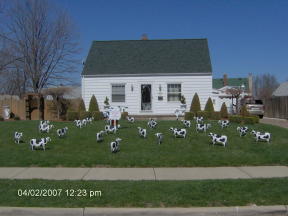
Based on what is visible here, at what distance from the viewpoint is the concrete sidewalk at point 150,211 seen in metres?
5.91

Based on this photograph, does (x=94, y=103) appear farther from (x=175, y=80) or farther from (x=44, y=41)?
(x=44, y=41)

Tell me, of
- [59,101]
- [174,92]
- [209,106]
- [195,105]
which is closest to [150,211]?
[209,106]

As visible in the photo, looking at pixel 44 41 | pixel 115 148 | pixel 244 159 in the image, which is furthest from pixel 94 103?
pixel 244 159

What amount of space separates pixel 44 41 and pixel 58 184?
21837 mm

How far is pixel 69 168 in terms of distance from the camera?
9305mm

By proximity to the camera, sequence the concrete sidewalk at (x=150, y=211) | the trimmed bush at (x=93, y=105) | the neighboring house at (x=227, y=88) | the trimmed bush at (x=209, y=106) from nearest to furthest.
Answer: the concrete sidewalk at (x=150, y=211) < the trimmed bush at (x=209, y=106) < the trimmed bush at (x=93, y=105) < the neighboring house at (x=227, y=88)

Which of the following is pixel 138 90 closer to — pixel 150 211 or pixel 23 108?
pixel 23 108

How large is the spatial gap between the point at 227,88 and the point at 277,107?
16.7ft

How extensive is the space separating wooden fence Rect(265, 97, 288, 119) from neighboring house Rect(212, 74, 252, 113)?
2507mm

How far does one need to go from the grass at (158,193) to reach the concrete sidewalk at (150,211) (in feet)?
0.60

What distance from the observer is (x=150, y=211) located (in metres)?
5.93

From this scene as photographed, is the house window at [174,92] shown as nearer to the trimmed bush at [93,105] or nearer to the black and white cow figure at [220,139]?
the trimmed bush at [93,105]

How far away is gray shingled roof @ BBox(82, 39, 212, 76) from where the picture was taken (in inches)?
955

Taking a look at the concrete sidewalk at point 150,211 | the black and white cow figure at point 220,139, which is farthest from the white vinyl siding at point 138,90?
the concrete sidewalk at point 150,211
